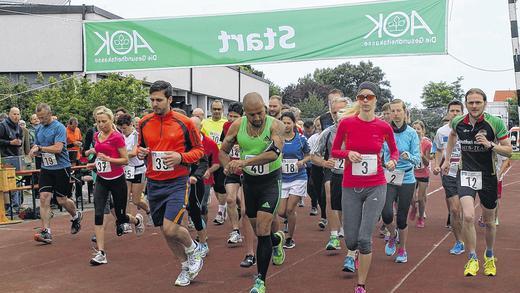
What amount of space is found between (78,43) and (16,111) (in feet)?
50.7

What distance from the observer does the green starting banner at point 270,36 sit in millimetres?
13305

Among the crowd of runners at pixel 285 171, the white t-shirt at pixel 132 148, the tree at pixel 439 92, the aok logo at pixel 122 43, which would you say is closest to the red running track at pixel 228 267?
the crowd of runners at pixel 285 171

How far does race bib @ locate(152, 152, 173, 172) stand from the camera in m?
6.69

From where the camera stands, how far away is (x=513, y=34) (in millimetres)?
11070

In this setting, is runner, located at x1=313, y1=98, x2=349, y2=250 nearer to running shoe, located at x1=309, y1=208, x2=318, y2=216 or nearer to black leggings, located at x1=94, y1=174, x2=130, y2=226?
black leggings, located at x1=94, y1=174, x2=130, y2=226

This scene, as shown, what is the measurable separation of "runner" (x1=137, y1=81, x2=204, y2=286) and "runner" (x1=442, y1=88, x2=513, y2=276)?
3006 millimetres

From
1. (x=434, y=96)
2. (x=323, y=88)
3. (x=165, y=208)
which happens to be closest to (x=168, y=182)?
(x=165, y=208)

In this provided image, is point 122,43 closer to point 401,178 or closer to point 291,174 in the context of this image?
point 291,174

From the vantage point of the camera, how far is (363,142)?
6.36 m

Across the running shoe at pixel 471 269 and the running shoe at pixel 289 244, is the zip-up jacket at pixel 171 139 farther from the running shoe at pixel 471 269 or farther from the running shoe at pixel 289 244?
the running shoe at pixel 471 269

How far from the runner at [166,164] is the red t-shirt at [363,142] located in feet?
5.13

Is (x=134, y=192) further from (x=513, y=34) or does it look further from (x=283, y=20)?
(x=513, y=34)

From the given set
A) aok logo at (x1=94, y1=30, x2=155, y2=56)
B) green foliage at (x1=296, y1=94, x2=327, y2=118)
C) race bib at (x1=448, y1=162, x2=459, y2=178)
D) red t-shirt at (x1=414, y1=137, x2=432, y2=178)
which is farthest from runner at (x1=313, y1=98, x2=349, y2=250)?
green foliage at (x1=296, y1=94, x2=327, y2=118)

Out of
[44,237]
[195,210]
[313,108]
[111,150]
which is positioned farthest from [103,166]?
[313,108]
